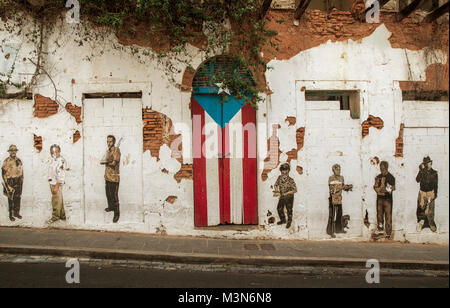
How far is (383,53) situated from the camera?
7555mm

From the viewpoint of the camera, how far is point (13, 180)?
7375 millimetres

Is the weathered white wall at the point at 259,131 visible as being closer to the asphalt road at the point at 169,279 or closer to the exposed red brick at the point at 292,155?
the exposed red brick at the point at 292,155

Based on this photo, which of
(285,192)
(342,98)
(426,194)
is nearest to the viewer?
(426,194)

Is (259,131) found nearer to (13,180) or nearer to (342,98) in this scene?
(342,98)

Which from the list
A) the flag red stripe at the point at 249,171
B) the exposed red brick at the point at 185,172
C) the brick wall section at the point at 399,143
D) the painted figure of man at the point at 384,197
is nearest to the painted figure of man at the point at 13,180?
the exposed red brick at the point at 185,172

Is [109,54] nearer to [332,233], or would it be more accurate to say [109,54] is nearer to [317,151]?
[317,151]

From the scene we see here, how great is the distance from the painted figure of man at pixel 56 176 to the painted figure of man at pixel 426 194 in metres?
8.31

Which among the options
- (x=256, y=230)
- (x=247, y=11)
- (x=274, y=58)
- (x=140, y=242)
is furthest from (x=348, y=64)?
(x=140, y=242)

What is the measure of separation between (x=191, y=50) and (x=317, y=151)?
3.79 meters

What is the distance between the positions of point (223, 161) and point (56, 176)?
391cm

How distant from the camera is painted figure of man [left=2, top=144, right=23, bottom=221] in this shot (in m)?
7.36

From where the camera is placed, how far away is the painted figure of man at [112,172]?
736 cm

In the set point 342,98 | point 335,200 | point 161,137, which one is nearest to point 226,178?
point 161,137

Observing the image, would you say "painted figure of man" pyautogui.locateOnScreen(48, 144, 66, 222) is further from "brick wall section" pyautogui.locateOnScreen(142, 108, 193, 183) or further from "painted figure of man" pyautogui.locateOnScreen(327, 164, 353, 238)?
"painted figure of man" pyautogui.locateOnScreen(327, 164, 353, 238)
